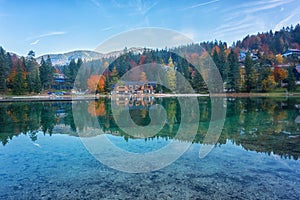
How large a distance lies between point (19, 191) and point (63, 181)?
0.80 metres

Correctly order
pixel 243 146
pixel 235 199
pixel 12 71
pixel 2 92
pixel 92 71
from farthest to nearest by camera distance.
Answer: pixel 92 71
pixel 12 71
pixel 2 92
pixel 243 146
pixel 235 199

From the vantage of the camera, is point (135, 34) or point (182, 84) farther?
point (182, 84)

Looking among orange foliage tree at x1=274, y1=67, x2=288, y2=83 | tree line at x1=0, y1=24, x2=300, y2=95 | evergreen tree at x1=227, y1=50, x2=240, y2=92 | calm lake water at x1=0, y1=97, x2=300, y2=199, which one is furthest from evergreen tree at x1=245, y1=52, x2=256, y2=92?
calm lake water at x1=0, y1=97, x2=300, y2=199

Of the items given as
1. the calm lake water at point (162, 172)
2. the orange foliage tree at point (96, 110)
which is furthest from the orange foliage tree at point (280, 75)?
the calm lake water at point (162, 172)

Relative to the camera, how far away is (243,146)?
710 cm

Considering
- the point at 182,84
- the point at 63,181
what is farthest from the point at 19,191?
the point at 182,84

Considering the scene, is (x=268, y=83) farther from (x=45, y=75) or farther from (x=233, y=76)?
(x=45, y=75)

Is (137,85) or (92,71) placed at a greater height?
(92,71)

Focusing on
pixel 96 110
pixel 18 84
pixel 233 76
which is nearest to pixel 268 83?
pixel 233 76

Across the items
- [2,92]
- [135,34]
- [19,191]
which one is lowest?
[19,191]

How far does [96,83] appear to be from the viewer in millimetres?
49969

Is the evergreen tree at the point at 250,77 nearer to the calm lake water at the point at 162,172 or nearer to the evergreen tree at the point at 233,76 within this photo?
the evergreen tree at the point at 233,76

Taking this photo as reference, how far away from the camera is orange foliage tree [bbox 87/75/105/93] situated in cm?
4891

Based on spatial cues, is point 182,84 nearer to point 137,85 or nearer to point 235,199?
point 137,85
